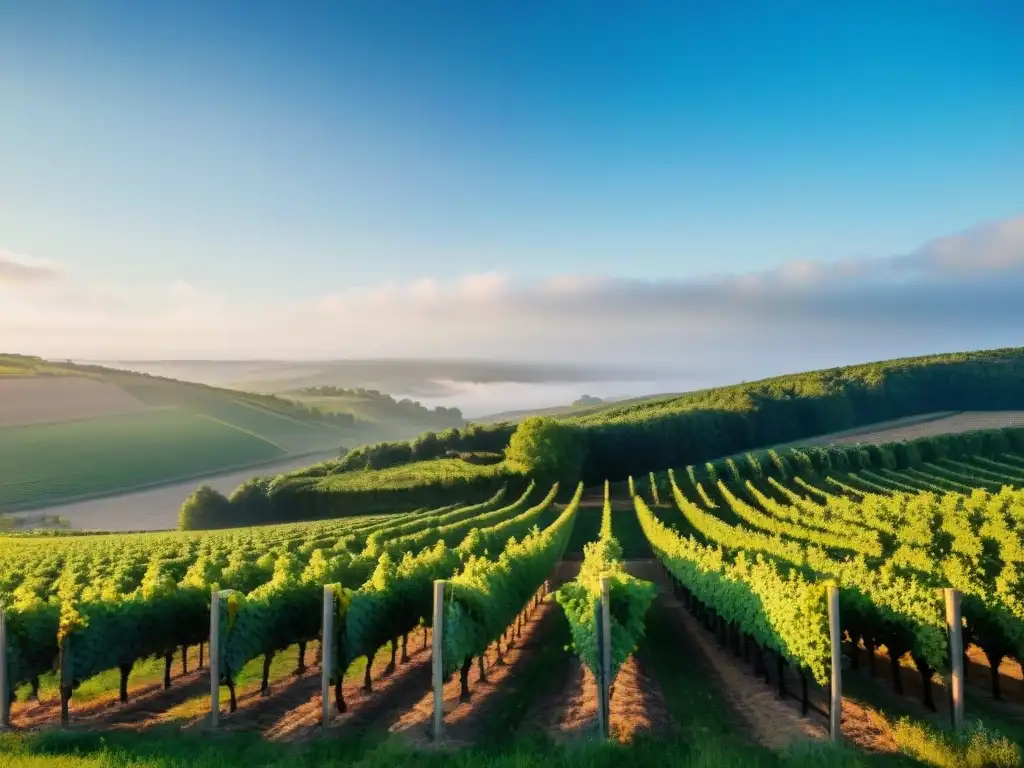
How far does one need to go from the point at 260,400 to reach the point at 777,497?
414ft

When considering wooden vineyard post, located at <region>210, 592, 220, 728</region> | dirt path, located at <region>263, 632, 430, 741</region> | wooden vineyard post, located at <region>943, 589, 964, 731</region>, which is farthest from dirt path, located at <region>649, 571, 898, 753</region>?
wooden vineyard post, located at <region>210, 592, 220, 728</region>

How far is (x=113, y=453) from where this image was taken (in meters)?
116

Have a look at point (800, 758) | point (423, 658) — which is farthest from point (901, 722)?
point (423, 658)

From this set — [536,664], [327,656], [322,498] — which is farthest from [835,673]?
[322,498]

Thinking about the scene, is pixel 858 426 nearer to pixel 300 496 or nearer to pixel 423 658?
pixel 300 496

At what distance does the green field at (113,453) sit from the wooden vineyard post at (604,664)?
112830 millimetres

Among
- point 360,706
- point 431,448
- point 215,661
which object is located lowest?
point 431,448

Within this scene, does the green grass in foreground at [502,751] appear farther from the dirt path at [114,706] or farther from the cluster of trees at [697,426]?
the cluster of trees at [697,426]

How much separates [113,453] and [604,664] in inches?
5049

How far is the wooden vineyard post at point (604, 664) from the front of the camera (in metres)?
9.12

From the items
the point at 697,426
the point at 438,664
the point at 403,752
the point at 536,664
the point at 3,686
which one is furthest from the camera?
the point at 697,426

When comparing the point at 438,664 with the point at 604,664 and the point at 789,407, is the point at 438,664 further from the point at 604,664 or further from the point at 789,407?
the point at 789,407

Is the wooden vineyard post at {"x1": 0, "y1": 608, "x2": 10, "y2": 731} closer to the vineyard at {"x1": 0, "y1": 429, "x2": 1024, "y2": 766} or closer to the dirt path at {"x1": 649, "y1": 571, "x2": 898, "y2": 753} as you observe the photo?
the vineyard at {"x1": 0, "y1": 429, "x2": 1024, "y2": 766}

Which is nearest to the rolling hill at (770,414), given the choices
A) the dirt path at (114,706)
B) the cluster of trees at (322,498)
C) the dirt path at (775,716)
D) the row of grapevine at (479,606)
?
the cluster of trees at (322,498)
